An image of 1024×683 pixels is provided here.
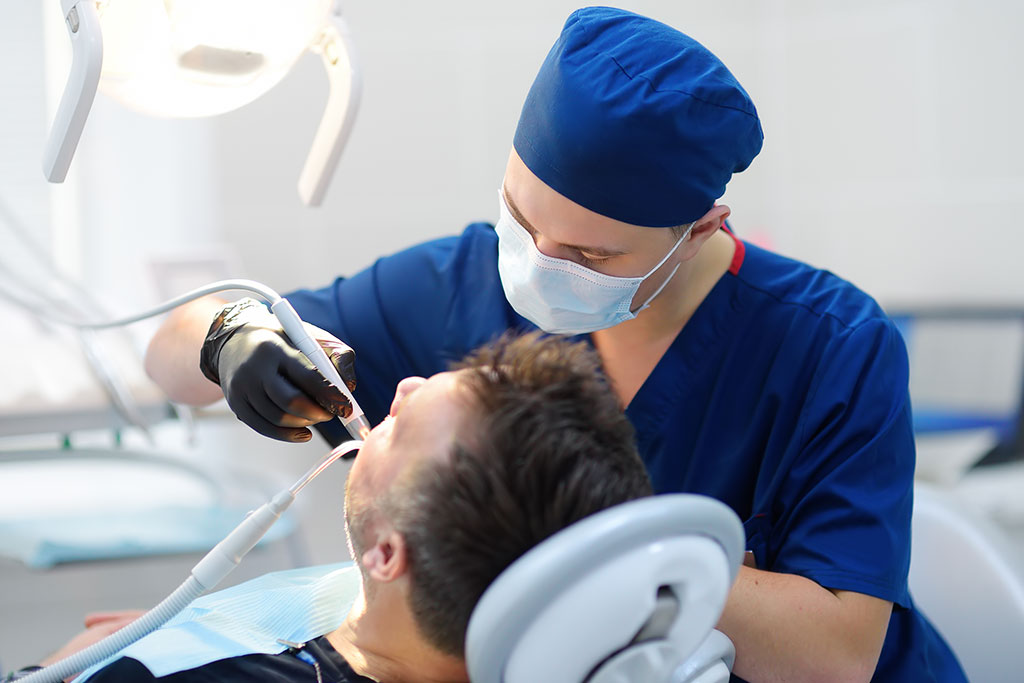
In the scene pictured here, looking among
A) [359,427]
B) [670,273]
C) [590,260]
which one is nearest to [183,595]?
[359,427]

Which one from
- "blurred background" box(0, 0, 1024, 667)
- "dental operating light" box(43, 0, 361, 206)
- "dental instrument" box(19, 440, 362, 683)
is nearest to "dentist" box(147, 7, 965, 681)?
"dental instrument" box(19, 440, 362, 683)

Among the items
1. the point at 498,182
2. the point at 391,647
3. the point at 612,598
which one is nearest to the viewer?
the point at 612,598

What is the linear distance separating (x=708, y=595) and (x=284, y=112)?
2202mm

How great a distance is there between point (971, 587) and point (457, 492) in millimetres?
936

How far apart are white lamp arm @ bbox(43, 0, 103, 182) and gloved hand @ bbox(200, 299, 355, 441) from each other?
0.28 metres

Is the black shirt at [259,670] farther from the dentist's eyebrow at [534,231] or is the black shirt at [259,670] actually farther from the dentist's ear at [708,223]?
the dentist's ear at [708,223]

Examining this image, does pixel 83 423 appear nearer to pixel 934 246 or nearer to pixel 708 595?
pixel 708 595

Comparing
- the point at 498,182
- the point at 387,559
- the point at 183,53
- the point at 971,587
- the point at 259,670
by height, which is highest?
the point at 183,53

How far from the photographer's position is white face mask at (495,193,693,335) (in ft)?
3.71

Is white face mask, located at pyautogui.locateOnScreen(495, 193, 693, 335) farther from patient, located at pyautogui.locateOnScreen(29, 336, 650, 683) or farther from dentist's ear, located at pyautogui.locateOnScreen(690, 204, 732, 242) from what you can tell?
patient, located at pyautogui.locateOnScreen(29, 336, 650, 683)

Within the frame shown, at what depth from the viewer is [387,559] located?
0.94 meters

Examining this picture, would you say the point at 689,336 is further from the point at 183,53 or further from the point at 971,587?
the point at 183,53

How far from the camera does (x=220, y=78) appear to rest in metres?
1.09

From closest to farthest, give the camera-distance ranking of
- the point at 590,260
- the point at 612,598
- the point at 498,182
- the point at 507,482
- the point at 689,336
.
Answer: the point at 612,598 < the point at 507,482 < the point at 590,260 < the point at 689,336 < the point at 498,182
